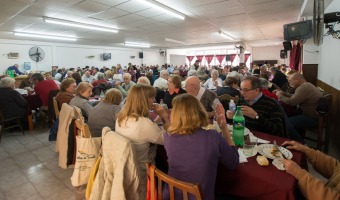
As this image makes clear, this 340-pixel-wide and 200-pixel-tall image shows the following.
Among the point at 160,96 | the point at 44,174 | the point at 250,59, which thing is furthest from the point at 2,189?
the point at 250,59

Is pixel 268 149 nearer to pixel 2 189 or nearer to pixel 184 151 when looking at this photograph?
pixel 184 151

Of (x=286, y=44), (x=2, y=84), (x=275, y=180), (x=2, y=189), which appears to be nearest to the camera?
(x=275, y=180)

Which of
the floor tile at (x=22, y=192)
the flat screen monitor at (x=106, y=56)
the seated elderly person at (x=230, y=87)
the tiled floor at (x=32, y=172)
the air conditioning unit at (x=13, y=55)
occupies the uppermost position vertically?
the flat screen monitor at (x=106, y=56)

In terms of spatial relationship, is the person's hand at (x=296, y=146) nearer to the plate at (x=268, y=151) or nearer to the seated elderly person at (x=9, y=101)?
the plate at (x=268, y=151)

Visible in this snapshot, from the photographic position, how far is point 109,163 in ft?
5.17

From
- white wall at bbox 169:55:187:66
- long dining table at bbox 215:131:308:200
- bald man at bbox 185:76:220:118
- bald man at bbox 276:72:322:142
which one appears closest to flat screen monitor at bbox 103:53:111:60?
white wall at bbox 169:55:187:66

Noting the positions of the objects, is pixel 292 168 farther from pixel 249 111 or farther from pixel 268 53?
pixel 268 53

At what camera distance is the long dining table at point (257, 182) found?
3.79 feet

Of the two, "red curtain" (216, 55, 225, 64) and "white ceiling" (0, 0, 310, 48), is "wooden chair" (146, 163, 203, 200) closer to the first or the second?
"white ceiling" (0, 0, 310, 48)

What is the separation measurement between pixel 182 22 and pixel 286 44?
3.97m

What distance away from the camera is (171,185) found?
43.5 inches

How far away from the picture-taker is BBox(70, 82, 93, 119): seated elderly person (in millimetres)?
2984

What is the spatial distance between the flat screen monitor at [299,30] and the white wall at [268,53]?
1130 centimetres

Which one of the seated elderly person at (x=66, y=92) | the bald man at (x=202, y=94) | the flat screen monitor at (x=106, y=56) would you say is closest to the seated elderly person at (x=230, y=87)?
the bald man at (x=202, y=94)
